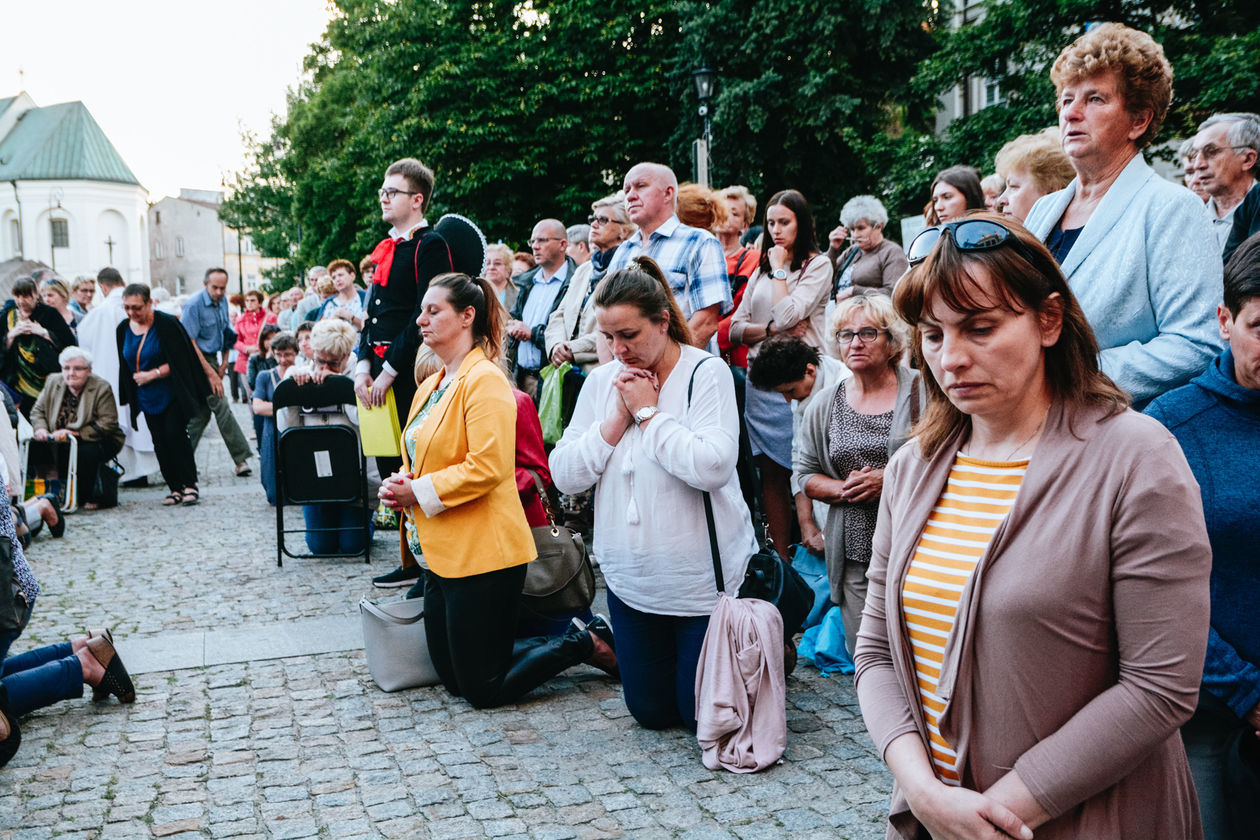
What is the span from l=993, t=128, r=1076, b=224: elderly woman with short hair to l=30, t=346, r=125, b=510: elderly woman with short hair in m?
9.79

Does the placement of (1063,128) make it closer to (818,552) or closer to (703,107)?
(818,552)

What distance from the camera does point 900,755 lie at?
2.02 m

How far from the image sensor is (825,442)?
506 centimetres

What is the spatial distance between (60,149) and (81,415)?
3491 inches

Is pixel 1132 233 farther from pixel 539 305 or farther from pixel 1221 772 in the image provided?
pixel 539 305

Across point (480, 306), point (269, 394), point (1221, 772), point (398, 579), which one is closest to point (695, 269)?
point (480, 306)

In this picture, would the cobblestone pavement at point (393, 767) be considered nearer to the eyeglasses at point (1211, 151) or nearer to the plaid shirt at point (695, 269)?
the plaid shirt at point (695, 269)

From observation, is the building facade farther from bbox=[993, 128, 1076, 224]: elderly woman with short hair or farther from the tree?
bbox=[993, 128, 1076, 224]: elderly woman with short hair

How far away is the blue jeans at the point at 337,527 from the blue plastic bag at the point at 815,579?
3.92 meters

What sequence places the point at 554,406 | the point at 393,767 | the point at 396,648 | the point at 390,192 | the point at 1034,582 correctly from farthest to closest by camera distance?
the point at 554,406 < the point at 390,192 < the point at 396,648 < the point at 393,767 < the point at 1034,582

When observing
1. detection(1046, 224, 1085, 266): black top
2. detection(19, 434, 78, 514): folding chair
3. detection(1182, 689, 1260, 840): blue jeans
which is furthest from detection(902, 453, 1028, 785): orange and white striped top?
detection(19, 434, 78, 514): folding chair

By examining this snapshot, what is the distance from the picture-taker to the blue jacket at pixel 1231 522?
2.35m

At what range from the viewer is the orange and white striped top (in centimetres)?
195

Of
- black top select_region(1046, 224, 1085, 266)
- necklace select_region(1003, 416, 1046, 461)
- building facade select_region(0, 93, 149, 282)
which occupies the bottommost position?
necklace select_region(1003, 416, 1046, 461)
